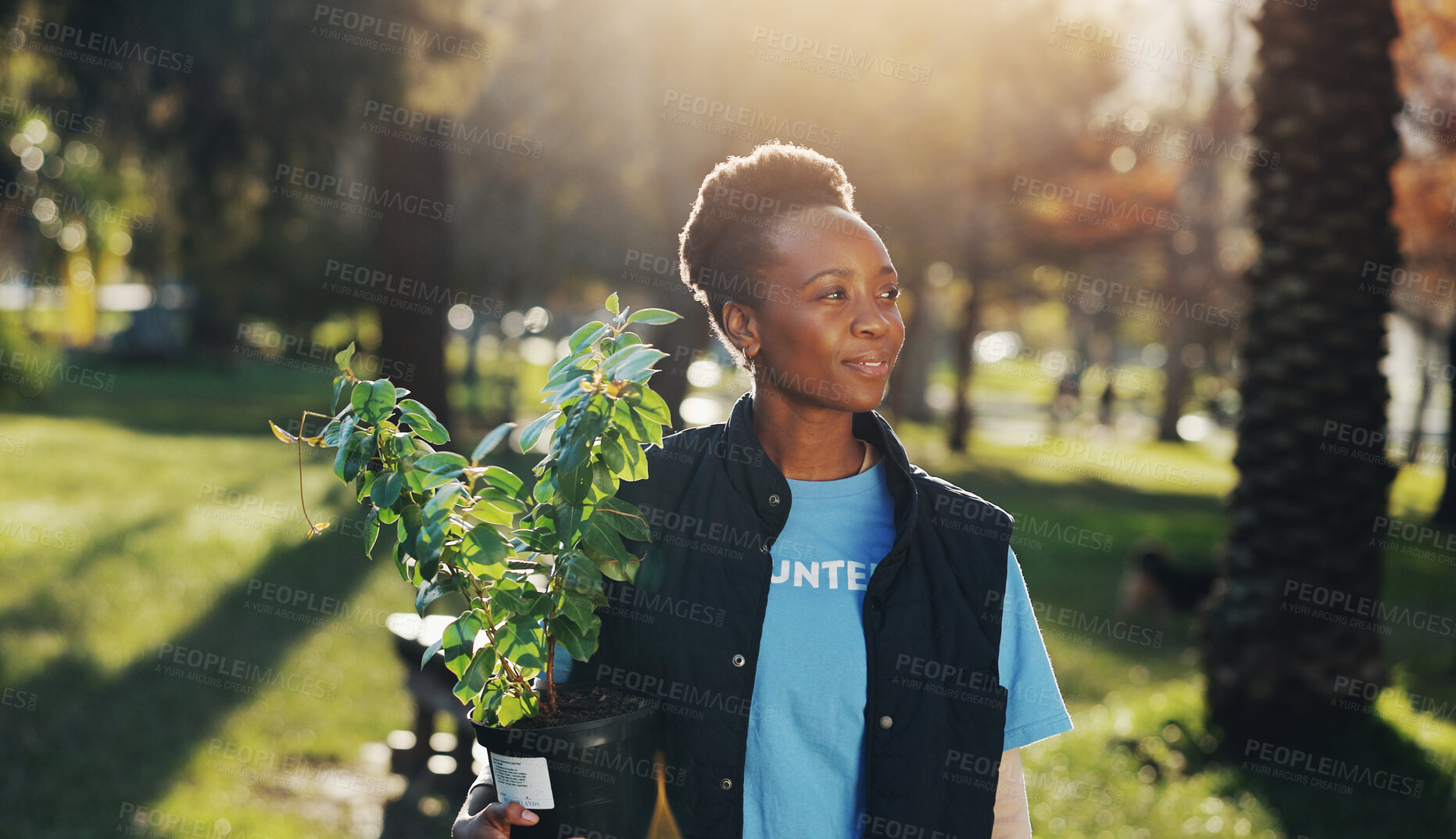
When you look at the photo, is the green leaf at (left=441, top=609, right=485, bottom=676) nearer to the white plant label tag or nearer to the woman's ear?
the white plant label tag

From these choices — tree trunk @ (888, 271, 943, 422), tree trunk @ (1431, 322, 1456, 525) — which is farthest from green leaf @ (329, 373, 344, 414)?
tree trunk @ (888, 271, 943, 422)

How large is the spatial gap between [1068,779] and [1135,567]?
206 inches

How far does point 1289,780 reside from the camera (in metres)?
6.15

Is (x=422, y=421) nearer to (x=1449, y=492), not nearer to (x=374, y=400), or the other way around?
(x=374, y=400)

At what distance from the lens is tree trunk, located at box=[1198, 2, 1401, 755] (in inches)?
256

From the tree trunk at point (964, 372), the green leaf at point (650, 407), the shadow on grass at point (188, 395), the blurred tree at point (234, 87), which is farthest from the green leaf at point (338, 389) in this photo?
the tree trunk at point (964, 372)

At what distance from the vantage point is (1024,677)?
222 centimetres

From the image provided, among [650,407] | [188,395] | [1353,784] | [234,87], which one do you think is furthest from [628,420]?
[188,395]

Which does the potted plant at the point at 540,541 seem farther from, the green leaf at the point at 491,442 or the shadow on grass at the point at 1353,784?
the shadow on grass at the point at 1353,784

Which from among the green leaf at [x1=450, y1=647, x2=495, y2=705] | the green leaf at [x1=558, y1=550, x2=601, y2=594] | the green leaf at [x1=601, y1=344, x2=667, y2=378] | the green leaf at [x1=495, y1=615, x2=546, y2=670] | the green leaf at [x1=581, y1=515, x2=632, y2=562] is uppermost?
the green leaf at [x1=601, y1=344, x2=667, y2=378]

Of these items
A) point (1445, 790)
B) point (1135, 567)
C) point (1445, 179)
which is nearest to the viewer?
point (1445, 790)

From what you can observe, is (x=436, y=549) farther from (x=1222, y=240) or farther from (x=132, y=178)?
(x=1222, y=240)

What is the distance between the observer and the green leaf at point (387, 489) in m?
1.91

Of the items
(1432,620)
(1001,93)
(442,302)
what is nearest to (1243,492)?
(1432,620)
